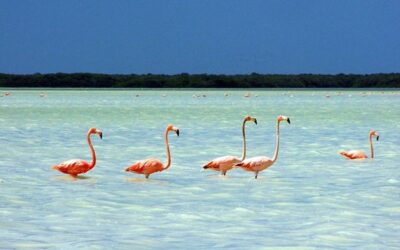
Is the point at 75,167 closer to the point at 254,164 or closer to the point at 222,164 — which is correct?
the point at 222,164

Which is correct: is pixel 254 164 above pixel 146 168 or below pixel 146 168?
above

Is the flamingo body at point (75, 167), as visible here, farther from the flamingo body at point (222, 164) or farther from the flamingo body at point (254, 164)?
the flamingo body at point (254, 164)

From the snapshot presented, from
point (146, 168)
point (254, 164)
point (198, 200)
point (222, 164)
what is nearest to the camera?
point (198, 200)

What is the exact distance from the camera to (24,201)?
11.7 m

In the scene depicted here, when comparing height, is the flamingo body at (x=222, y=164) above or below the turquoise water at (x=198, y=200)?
above

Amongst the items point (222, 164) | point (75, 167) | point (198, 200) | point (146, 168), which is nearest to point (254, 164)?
point (222, 164)

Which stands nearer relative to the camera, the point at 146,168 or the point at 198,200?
the point at 198,200

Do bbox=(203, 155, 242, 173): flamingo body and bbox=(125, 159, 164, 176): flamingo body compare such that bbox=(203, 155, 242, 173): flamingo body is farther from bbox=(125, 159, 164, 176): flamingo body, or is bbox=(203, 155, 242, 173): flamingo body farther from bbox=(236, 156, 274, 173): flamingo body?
bbox=(125, 159, 164, 176): flamingo body

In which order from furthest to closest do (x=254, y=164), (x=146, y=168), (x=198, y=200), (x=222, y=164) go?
(x=222, y=164) → (x=146, y=168) → (x=254, y=164) → (x=198, y=200)

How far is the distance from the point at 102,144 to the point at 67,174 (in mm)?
6549

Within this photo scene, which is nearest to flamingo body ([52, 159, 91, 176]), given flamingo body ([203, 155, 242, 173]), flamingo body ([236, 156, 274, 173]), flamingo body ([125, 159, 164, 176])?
flamingo body ([125, 159, 164, 176])

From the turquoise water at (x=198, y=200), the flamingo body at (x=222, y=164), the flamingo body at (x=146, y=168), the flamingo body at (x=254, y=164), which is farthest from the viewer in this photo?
the flamingo body at (x=222, y=164)

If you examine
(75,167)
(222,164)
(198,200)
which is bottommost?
(198,200)

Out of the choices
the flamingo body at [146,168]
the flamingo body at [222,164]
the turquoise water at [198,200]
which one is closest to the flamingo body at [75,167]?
the turquoise water at [198,200]
